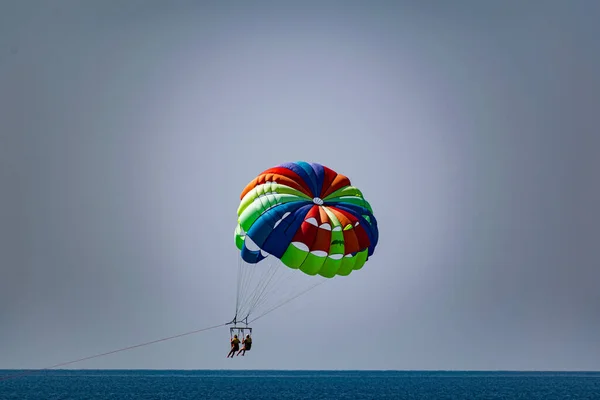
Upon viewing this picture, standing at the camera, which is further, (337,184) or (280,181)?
(337,184)

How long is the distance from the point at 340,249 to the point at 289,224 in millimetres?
2396

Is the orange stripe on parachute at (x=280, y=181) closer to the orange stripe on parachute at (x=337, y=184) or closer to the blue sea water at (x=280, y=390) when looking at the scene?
the orange stripe on parachute at (x=337, y=184)

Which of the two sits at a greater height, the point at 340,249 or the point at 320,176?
the point at 320,176

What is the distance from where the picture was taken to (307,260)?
126 feet

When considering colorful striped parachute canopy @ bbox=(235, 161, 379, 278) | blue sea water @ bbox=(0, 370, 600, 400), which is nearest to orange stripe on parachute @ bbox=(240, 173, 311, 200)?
colorful striped parachute canopy @ bbox=(235, 161, 379, 278)

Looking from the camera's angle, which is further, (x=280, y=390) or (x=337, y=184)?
(x=280, y=390)

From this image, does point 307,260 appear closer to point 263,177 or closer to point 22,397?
point 263,177

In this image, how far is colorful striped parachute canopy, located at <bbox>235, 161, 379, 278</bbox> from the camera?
3759cm

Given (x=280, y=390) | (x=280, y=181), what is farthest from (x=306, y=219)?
(x=280, y=390)

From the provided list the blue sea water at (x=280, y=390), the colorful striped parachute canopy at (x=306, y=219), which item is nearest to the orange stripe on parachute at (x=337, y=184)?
the colorful striped parachute canopy at (x=306, y=219)

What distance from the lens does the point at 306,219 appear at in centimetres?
3744

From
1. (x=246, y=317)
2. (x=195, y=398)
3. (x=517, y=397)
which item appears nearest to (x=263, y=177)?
(x=246, y=317)

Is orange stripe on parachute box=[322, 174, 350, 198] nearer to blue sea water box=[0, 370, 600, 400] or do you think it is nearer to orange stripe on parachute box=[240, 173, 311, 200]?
orange stripe on parachute box=[240, 173, 311, 200]

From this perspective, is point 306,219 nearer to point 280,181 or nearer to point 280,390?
point 280,181
